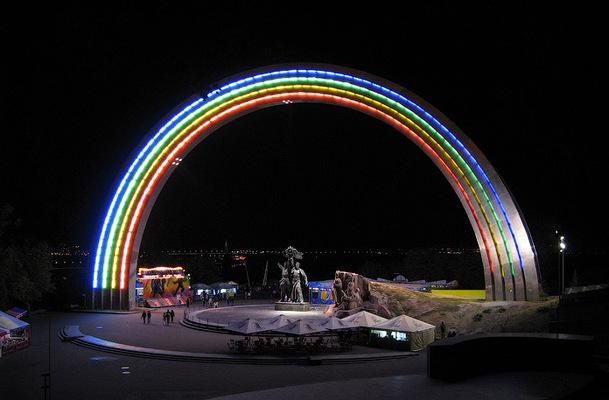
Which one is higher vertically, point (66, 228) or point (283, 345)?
point (66, 228)

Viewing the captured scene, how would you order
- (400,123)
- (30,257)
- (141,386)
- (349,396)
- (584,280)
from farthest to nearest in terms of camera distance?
(584,280), (400,123), (30,257), (141,386), (349,396)

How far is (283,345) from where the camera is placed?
26.9m

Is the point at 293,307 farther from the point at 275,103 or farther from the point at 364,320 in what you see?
the point at 275,103

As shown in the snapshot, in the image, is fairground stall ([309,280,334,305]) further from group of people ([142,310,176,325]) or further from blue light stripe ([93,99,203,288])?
blue light stripe ([93,99,203,288])

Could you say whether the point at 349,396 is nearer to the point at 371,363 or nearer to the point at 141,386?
the point at 141,386

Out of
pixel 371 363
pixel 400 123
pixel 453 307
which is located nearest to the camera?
pixel 371 363

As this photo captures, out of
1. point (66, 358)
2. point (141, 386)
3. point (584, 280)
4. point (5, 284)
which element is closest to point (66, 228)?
point (5, 284)

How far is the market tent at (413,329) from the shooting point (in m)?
27.4

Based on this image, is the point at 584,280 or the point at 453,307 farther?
the point at 584,280

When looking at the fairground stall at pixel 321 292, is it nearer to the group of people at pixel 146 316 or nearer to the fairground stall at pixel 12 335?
the group of people at pixel 146 316

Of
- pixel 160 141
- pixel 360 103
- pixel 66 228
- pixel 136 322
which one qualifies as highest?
pixel 360 103

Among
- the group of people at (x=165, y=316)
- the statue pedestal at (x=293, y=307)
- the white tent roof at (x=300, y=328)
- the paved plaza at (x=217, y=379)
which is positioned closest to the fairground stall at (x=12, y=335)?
the paved plaza at (x=217, y=379)

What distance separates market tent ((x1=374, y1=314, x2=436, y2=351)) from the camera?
27391 mm

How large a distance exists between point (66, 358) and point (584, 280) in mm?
48520
